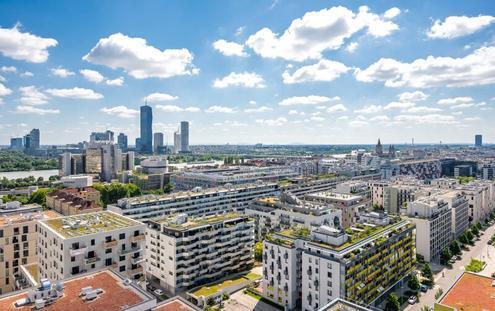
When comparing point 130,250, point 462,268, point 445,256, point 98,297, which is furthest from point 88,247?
point 462,268

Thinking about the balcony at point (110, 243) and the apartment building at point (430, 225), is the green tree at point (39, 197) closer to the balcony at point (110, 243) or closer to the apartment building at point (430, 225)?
the balcony at point (110, 243)

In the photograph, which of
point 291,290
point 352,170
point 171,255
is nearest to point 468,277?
point 291,290

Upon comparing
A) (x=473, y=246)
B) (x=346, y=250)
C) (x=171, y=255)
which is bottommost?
(x=473, y=246)

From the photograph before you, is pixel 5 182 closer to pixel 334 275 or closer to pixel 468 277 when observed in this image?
pixel 334 275

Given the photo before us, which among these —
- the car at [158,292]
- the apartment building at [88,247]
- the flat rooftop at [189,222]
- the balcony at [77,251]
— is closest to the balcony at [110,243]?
the apartment building at [88,247]

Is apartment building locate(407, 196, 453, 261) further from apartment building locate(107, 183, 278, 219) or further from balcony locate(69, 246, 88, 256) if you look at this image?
balcony locate(69, 246, 88, 256)

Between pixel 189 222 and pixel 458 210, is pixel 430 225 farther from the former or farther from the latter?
pixel 189 222
